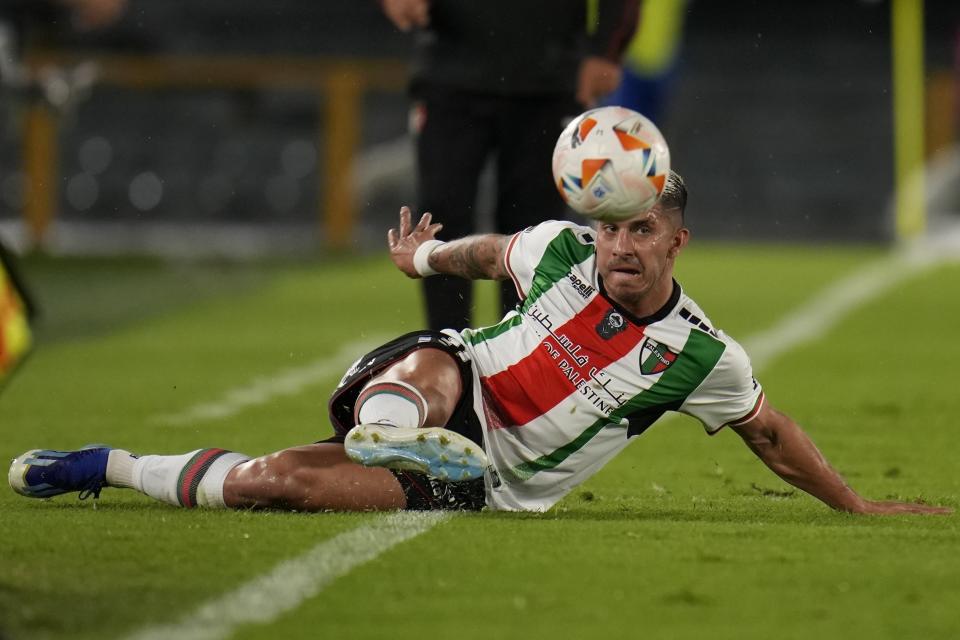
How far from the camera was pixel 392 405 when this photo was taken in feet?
15.2

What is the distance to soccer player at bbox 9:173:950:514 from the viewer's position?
4.84 m

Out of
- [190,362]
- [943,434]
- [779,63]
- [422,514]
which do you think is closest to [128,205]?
[779,63]

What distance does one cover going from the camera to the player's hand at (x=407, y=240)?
5.12 metres

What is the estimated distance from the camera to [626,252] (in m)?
4.77

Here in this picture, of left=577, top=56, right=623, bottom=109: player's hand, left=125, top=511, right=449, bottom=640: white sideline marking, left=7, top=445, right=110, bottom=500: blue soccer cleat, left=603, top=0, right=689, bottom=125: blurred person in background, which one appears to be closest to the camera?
left=125, top=511, right=449, bottom=640: white sideline marking

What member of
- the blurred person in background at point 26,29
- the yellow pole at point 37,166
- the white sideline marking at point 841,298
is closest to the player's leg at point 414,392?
the white sideline marking at point 841,298

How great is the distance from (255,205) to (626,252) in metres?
18.5

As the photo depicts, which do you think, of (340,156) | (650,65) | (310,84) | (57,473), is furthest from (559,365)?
(310,84)

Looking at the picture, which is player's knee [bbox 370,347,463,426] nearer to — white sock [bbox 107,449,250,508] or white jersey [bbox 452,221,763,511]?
white jersey [bbox 452,221,763,511]

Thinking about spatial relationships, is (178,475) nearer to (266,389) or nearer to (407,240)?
(407,240)

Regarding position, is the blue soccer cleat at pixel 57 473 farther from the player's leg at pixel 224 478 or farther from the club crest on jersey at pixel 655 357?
the club crest on jersey at pixel 655 357

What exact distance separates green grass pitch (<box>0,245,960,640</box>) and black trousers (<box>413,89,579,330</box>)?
92cm

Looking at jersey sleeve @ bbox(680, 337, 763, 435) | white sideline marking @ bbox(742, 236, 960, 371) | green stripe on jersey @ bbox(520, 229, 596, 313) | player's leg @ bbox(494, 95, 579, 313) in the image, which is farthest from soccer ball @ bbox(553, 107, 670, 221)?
white sideline marking @ bbox(742, 236, 960, 371)

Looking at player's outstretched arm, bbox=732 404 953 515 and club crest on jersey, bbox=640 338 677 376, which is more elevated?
club crest on jersey, bbox=640 338 677 376
